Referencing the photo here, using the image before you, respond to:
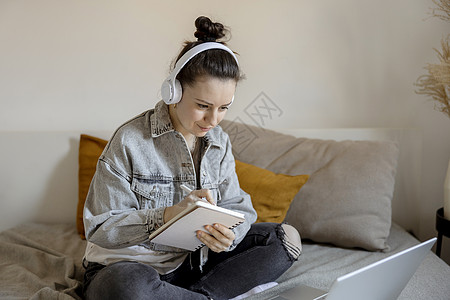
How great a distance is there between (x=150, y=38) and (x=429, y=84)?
113cm

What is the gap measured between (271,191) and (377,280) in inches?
28.1

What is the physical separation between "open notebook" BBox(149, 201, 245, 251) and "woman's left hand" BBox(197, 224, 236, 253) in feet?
0.04

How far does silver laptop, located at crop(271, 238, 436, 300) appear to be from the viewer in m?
0.85

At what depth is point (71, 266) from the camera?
1426 millimetres

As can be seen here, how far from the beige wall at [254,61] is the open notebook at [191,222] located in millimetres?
1063

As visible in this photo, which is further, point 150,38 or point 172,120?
point 150,38

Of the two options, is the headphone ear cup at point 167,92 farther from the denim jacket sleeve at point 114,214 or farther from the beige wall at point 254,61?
the beige wall at point 254,61

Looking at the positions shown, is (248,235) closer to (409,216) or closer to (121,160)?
(121,160)

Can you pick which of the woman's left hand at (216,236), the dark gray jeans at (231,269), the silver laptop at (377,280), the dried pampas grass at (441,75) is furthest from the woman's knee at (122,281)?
the dried pampas grass at (441,75)

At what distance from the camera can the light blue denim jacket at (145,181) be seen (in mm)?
1150

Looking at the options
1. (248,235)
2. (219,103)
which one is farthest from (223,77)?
(248,235)

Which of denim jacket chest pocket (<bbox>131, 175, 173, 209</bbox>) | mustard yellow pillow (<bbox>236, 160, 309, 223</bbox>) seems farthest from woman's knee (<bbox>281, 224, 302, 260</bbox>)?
denim jacket chest pocket (<bbox>131, 175, 173, 209</bbox>)

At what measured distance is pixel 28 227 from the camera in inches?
72.4

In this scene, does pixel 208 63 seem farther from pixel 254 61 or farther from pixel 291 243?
pixel 254 61
